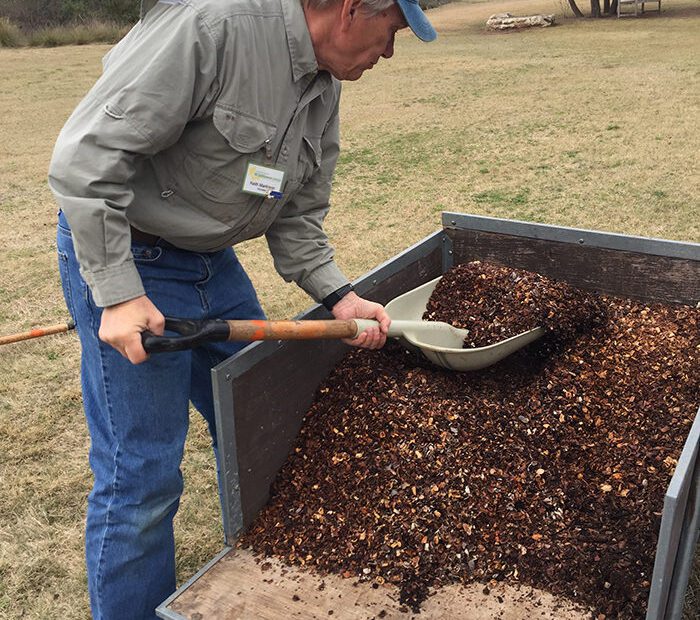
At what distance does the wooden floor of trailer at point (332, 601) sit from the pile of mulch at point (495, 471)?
0.03 metres

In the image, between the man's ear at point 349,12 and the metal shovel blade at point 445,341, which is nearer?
the man's ear at point 349,12

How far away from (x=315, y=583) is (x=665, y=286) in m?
1.57

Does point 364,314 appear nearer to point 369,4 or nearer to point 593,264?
Result: point 369,4

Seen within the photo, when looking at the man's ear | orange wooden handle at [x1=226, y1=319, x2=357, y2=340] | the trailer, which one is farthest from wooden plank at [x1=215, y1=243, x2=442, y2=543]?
the man's ear

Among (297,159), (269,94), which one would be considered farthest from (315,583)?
(269,94)

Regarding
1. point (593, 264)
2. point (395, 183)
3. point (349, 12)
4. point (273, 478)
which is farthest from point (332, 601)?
point (395, 183)

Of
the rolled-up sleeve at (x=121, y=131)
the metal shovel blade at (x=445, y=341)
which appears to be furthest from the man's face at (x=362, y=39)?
the metal shovel blade at (x=445, y=341)

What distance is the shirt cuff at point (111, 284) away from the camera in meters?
1.52

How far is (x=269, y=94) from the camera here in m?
1.65

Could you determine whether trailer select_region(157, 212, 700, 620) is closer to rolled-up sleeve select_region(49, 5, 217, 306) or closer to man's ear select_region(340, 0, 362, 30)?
rolled-up sleeve select_region(49, 5, 217, 306)

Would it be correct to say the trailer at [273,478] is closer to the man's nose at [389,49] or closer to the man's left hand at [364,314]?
the man's left hand at [364,314]

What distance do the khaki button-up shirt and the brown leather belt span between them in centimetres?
5

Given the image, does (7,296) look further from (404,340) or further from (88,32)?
(88,32)

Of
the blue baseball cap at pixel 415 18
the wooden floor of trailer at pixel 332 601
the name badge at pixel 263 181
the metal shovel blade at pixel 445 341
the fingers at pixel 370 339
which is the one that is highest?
the blue baseball cap at pixel 415 18
